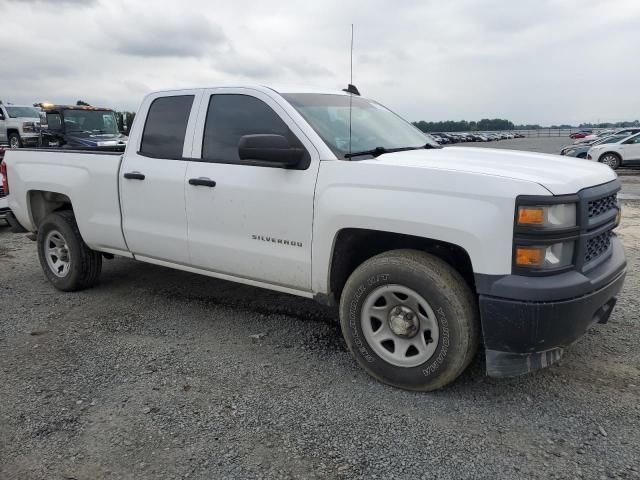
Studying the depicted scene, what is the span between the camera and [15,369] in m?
3.70

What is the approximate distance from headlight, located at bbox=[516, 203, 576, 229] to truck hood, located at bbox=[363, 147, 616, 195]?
0.29ft

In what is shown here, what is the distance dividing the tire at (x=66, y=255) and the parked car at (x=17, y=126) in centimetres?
1744

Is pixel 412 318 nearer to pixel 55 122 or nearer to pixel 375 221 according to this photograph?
pixel 375 221

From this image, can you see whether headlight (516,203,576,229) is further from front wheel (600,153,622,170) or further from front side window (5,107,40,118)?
front side window (5,107,40,118)

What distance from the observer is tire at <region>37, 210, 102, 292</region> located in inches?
204

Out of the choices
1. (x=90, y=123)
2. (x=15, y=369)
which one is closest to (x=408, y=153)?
(x=15, y=369)

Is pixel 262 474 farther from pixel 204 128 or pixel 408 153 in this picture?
pixel 204 128

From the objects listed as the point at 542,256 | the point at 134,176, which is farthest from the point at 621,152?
the point at 134,176

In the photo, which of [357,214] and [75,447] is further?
[357,214]

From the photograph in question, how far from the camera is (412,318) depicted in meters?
3.19

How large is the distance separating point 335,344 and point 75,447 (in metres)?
1.88

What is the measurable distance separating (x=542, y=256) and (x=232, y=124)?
7.80ft

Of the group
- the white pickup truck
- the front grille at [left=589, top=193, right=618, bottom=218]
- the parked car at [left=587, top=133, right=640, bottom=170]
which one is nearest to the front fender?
the white pickup truck

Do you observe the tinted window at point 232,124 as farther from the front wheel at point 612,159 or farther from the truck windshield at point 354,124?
the front wheel at point 612,159
